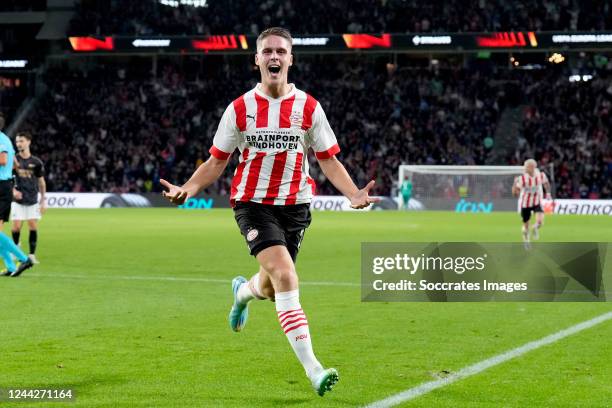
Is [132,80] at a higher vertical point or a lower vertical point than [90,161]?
higher

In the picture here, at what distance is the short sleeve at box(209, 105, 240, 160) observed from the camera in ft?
25.6

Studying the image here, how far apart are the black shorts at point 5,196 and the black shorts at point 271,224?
9068 millimetres

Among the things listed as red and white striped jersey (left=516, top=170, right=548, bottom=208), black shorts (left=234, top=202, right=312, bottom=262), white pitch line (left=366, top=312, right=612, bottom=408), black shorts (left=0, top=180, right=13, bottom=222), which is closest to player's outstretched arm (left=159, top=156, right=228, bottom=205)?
black shorts (left=234, top=202, right=312, bottom=262)

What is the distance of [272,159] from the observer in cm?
784

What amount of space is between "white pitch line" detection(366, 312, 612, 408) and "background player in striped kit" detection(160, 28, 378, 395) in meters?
1.07

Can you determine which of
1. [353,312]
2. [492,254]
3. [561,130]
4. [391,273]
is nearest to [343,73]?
[561,130]

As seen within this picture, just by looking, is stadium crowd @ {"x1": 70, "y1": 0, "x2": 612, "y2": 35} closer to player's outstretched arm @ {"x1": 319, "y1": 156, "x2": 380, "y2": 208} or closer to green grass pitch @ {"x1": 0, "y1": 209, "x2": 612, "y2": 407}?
green grass pitch @ {"x1": 0, "y1": 209, "x2": 612, "y2": 407}

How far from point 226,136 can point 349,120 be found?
156ft

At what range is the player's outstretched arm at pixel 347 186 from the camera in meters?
7.81

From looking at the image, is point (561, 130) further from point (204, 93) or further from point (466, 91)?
point (204, 93)

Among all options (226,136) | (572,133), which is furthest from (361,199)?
(572,133)

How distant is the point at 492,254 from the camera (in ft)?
69.6

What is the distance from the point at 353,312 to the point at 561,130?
4188cm

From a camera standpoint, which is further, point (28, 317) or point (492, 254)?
point (492, 254)
